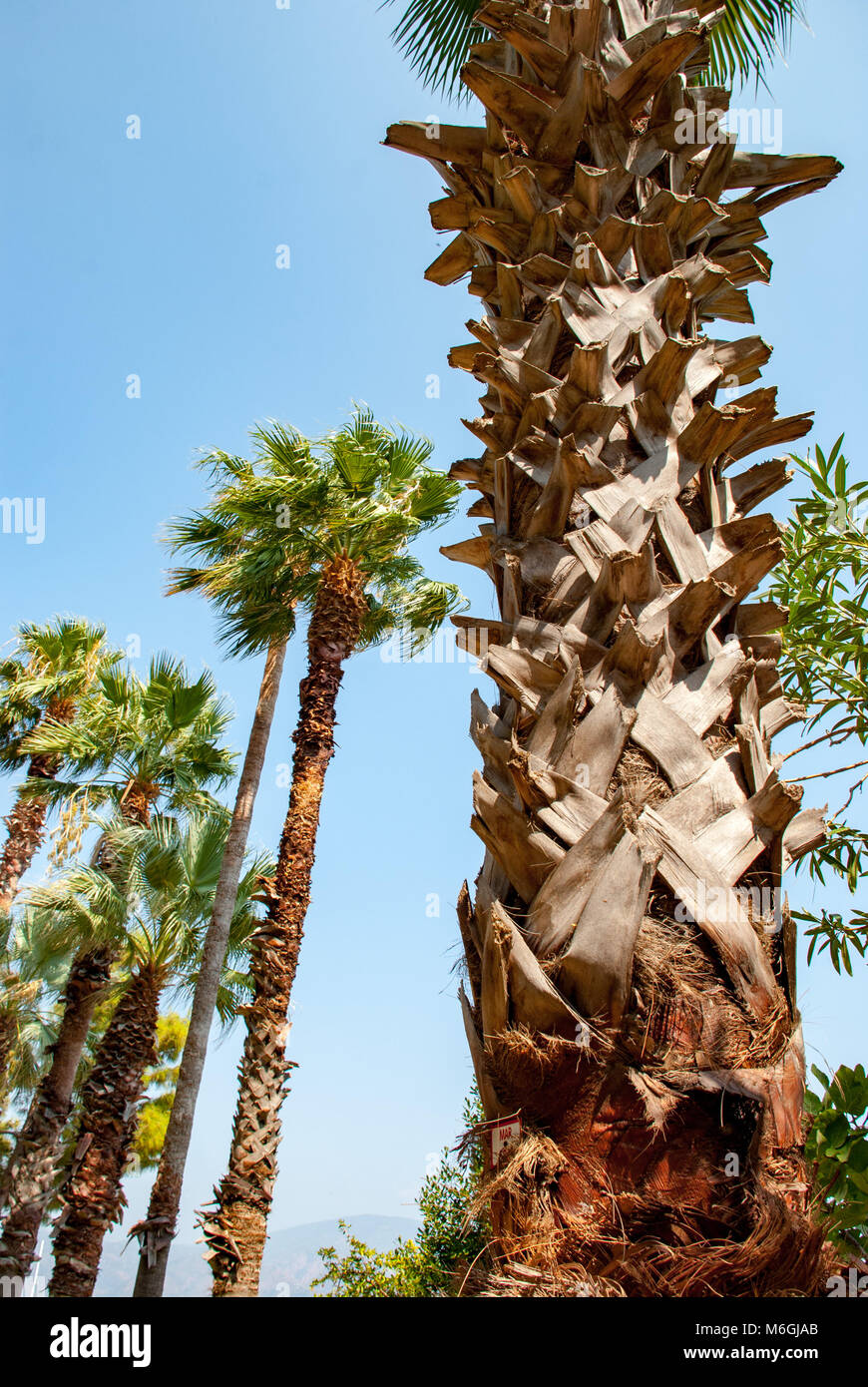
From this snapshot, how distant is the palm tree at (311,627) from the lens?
766 centimetres

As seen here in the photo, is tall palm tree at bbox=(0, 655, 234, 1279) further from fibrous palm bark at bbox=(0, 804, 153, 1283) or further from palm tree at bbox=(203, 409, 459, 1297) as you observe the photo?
palm tree at bbox=(203, 409, 459, 1297)

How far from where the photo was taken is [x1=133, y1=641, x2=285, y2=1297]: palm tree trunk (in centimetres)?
920

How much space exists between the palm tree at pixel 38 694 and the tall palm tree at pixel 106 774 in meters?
1.40

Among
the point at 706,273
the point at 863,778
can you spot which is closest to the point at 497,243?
the point at 706,273

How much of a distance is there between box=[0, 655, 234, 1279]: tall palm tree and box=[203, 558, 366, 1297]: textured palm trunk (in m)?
3.85

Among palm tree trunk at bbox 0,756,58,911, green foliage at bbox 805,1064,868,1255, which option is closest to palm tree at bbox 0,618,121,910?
palm tree trunk at bbox 0,756,58,911

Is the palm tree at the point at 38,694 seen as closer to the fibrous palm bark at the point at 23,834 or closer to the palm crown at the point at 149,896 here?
the fibrous palm bark at the point at 23,834

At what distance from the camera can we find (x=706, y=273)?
233cm

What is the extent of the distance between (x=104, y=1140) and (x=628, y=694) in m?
11.6

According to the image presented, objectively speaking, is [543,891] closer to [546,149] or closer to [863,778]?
[546,149]

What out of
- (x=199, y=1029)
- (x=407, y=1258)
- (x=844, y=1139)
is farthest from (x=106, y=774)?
(x=844, y=1139)

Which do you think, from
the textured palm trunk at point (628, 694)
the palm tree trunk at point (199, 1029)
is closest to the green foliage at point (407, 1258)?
the palm tree trunk at point (199, 1029)

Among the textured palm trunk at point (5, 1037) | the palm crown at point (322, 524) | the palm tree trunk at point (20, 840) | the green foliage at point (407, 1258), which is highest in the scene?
the palm crown at point (322, 524)
